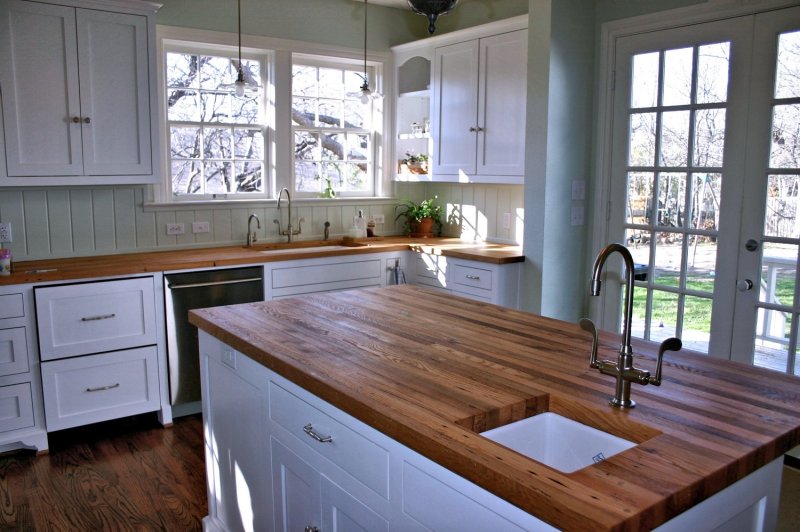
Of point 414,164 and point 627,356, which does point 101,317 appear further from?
point 627,356

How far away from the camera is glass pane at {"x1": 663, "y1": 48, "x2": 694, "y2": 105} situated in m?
3.56

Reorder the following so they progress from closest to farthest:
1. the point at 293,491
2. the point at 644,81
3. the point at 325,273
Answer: the point at 293,491
the point at 644,81
the point at 325,273

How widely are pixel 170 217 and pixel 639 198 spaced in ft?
9.66

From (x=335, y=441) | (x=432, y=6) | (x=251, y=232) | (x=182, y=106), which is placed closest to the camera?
(x=335, y=441)

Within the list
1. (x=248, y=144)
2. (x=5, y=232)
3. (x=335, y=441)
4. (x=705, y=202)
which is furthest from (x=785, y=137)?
(x=5, y=232)

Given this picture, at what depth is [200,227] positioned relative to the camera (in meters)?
4.39

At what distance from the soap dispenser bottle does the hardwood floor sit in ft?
5.93

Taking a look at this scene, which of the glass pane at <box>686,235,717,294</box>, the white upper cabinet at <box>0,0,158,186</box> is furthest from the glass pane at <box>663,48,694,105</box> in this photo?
the white upper cabinet at <box>0,0,158,186</box>

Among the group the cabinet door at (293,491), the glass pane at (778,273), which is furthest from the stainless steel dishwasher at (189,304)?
the glass pane at (778,273)

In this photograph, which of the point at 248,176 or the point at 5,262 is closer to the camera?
the point at 5,262

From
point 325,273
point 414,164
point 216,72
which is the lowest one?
point 325,273

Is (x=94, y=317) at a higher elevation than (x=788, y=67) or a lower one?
lower

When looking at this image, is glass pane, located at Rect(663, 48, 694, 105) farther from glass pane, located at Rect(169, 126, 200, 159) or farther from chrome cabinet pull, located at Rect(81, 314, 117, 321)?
chrome cabinet pull, located at Rect(81, 314, 117, 321)

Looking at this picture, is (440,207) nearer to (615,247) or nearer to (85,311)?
(85,311)
